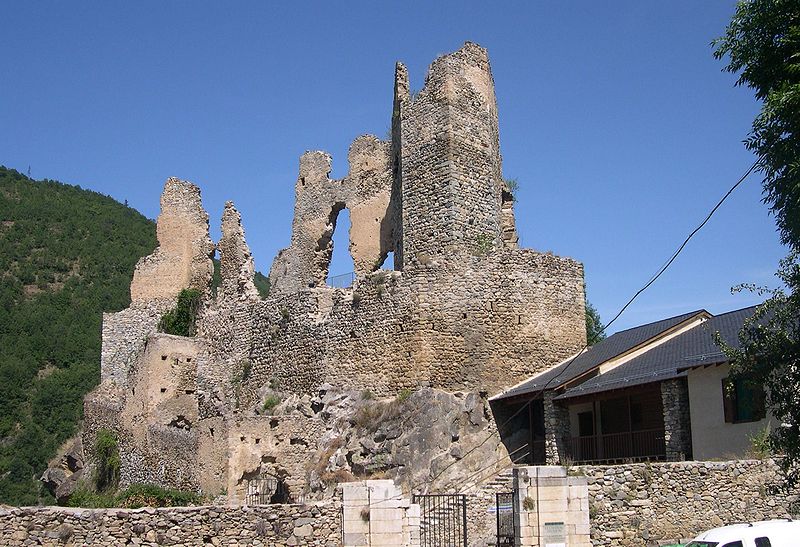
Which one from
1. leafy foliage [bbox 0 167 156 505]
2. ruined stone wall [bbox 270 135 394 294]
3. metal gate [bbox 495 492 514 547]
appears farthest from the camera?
leafy foliage [bbox 0 167 156 505]

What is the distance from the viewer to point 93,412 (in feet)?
127

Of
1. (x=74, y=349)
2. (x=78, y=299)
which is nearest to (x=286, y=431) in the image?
(x=74, y=349)

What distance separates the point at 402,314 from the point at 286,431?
5.01 metres

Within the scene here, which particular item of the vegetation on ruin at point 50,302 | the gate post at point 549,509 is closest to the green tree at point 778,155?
the gate post at point 549,509

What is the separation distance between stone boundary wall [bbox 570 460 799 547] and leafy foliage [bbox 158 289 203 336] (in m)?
22.9

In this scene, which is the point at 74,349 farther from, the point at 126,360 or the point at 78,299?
the point at 126,360

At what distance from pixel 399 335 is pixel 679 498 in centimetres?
1175

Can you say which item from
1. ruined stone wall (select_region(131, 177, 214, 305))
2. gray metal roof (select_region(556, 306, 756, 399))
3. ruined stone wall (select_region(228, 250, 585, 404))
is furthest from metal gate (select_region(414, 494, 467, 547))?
ruined stone wall (select_region(131, 177, 214, 305))

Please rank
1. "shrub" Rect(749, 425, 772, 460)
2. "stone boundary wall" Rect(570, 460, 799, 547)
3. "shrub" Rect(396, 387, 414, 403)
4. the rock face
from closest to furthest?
"stone boundary wall" Rect(570, 460, 799, 547)
"shrub" Rect(749, 425, 772, 460)
"shrub" Rect(396, 387, 414, 403)
the rock face

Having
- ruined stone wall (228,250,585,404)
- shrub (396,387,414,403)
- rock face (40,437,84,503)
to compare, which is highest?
ruined stone wall (228,250,585,404)

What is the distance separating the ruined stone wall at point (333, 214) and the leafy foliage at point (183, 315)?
10.8 ft

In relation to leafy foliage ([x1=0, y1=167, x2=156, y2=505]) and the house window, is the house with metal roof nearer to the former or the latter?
the house window

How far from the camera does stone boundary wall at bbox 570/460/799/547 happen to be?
781 inches

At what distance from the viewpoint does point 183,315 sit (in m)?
40.2
